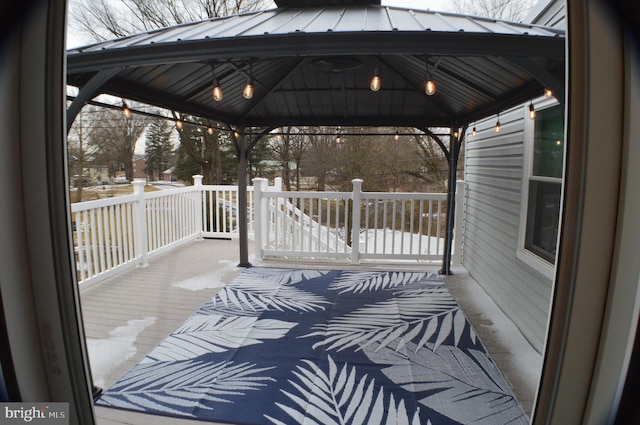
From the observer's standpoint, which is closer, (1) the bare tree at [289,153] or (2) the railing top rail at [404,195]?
(2) the railing top rail at [404,195]

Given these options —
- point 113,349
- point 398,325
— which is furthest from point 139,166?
point 398,325

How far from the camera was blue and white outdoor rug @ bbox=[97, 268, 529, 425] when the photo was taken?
6.89 feet

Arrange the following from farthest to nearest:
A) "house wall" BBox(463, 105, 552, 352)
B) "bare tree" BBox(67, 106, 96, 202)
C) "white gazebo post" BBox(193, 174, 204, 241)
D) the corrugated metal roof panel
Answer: "bare tree" BBox(67, 106, 96, 202), "white gazebo post" BBox(193, 174, 204, 241), "house wall" BBox(463, 105, 552, 352), the corrugated metal roof panel

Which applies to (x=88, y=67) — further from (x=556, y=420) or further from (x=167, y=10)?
(x=167, y=10)

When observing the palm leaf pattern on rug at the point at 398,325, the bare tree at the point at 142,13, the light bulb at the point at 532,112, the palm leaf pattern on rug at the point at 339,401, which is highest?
the bare tree at the point at 142,13

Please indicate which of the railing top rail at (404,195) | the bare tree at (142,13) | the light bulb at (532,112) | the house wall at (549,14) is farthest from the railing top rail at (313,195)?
the bare tree at (142,13)

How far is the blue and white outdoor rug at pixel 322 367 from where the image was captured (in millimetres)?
2102

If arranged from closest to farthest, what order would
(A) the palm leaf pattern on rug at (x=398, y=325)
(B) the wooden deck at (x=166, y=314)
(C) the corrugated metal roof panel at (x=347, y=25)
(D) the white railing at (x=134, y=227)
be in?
1. (C) the corrugated metal roof panel at (x=347, y=25)
2. (B) the wooden deck at (x=166, y=314)
3. (A) the palm leaf pattern on rug at (x=398, y=325)
4. (D) the white railing at (x=134, y=227)

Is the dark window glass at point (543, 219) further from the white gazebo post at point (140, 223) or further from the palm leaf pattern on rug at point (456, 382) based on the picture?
the white gazebo post at point (140, 223)

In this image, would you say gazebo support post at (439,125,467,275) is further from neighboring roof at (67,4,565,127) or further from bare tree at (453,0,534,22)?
bare tree at (453,0,534,22)

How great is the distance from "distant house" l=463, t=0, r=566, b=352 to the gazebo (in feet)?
1.12

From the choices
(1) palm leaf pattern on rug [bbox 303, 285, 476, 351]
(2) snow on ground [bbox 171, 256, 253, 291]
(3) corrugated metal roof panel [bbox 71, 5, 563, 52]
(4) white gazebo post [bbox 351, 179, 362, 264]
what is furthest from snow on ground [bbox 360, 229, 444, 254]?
(3) corrugated metal roof panel [bbox 71, 5, 563, 52]

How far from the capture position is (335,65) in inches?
141

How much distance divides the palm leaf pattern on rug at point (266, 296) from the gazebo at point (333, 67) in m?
0.76
